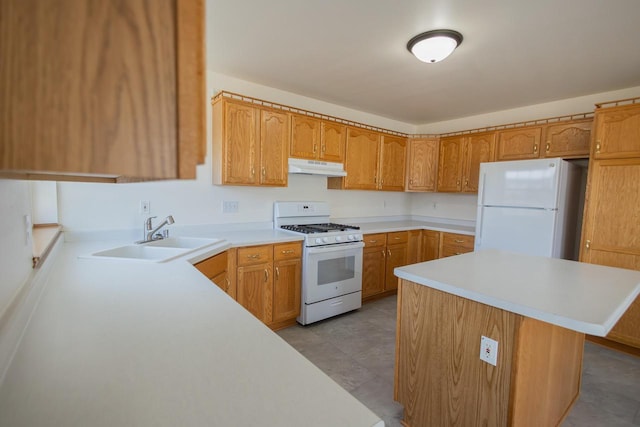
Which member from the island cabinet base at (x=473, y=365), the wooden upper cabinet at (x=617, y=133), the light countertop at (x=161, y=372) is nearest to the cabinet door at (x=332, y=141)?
the island cabinet base at (x=473, y=365)

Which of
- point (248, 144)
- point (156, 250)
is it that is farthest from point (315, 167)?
point (156, 250)

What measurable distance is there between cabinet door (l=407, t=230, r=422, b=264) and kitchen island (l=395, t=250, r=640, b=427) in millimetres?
2044

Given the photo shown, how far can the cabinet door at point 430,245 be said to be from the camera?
12.7ft

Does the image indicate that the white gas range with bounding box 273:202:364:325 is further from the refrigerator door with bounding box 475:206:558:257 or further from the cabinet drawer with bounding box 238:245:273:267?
the refrigerator door with bounding box 475:206:558:257

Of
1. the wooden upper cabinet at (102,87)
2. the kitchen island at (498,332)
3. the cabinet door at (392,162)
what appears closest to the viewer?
the wooden upper cabinet at (102,87)

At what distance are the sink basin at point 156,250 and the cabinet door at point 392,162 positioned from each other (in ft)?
7.77

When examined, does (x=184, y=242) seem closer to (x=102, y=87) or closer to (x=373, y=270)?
(x=373, y=270)

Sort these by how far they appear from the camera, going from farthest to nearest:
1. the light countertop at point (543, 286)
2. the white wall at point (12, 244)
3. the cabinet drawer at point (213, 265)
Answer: the cabinet drawer at point (213, 265) < the light countertop at point (543, 286) < the white wall at point (12, 244)

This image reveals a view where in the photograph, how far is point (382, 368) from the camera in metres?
2.21

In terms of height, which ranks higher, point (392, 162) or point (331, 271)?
point (392, 162)

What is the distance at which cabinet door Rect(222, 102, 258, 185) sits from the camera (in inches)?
103

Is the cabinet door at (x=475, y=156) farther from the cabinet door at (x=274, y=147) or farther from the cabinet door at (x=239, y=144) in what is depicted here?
the cabinet door at (x=239, y=144)

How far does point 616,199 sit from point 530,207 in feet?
1.99

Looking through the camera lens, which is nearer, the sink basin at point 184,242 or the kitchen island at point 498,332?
the kitchen island at point 498,332
